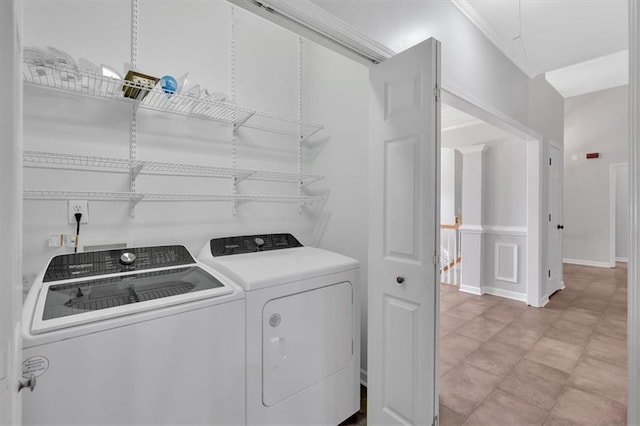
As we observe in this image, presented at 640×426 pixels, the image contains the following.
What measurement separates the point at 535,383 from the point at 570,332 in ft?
4.24

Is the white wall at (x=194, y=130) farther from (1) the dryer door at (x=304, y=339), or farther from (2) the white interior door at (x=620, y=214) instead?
(2) the white interior door at (x=620, y=214)

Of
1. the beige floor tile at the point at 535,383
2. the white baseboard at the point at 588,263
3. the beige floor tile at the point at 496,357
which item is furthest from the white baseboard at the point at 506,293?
the white baseboard at the point at 588,263

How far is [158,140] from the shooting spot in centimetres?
187

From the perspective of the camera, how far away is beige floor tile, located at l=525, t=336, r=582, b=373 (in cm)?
242

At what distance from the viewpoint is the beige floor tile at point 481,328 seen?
2961 millimetres

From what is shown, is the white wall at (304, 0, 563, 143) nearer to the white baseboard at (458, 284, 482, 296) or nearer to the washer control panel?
the washer control panel

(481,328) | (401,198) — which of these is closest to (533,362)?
(481,328)

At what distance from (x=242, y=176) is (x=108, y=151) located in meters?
0.79

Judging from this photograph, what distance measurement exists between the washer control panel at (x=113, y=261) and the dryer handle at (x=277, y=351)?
26.3 inches

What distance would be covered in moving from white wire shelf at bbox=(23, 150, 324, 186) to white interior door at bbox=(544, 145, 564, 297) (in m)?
3.59

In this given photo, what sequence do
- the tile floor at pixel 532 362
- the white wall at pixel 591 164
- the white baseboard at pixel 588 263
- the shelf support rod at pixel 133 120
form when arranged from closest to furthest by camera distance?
the shelf support rod at pixel 133 120, the tile floor at pixel 532 362, the white wall at pixel 591 164, the white baseboard at pixel 588 263

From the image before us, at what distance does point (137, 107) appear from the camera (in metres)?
1.76

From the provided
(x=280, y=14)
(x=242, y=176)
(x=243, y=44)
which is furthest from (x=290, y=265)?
(x=243, y=44)

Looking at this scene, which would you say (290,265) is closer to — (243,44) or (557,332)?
(243,44)
